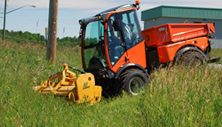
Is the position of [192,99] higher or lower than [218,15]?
lower

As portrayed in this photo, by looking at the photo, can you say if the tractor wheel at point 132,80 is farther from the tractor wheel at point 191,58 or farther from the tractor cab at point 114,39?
the tractor wheel at point 191,58

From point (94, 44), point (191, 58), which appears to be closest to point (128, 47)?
point (94, 44)

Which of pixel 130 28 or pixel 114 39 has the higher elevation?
pixel 130 28

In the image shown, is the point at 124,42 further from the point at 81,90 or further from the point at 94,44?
the point at 81,90

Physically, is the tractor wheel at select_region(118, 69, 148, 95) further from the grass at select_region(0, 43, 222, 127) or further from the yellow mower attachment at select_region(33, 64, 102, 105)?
the yellow mower attachment at select_region(33, 64, 102, 105)

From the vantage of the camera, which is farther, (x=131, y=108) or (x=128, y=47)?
(x=128, y=47)

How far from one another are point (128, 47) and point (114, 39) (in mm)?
444

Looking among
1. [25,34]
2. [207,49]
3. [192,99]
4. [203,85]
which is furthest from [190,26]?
[25,34]

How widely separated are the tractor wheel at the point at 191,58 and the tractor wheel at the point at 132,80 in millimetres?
1434

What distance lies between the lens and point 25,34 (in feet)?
119

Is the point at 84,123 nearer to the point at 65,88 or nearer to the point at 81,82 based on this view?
the point at 81,82

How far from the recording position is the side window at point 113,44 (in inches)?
246

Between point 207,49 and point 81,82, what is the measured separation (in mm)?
4586

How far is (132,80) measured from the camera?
20.6 ft
